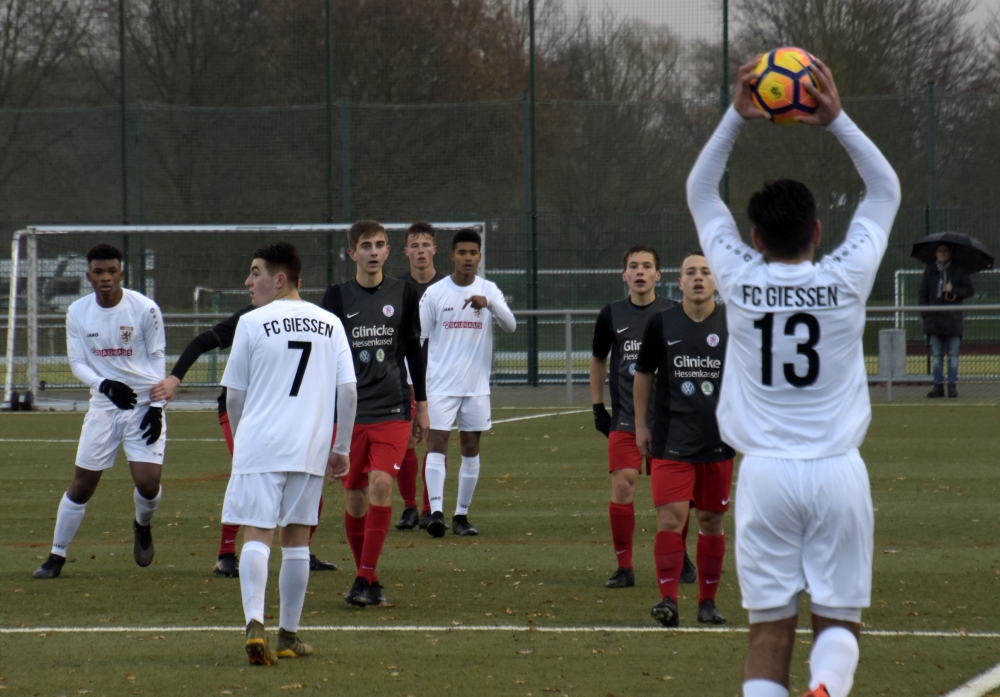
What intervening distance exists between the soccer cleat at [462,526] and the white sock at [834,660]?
5.56 metres

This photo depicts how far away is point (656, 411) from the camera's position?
255 inches

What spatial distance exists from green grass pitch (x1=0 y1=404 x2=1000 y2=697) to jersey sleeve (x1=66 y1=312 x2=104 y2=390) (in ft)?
3.84

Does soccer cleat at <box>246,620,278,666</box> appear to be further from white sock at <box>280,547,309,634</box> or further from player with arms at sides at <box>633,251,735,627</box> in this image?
player with arms at sides at <box>633,251,735,627</box>

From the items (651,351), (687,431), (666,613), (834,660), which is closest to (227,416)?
(651,351)

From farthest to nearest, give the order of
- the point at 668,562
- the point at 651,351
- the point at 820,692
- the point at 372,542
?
the point at 372,542, the point at 651,351, the point at 668,562, the point at 820,692

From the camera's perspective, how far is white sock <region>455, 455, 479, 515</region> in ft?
30.7

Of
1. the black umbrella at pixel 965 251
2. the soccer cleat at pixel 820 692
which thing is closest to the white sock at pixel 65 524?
the soccer cleat at pixel 820 692

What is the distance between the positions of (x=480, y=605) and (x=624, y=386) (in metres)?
1.47

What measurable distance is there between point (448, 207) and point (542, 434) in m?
9.44

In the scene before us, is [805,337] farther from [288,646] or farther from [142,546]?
[142,546]

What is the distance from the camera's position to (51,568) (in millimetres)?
7797

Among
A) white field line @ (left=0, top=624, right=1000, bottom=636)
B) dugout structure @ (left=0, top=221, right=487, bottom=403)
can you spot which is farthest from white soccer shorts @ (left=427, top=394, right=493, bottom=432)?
dugout structure @ (left=0, top=221, right=487, bottom=403)

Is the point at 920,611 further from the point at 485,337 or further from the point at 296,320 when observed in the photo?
the point at 485,337

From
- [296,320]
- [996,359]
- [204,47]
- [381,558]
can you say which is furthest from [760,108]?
[204,47]
